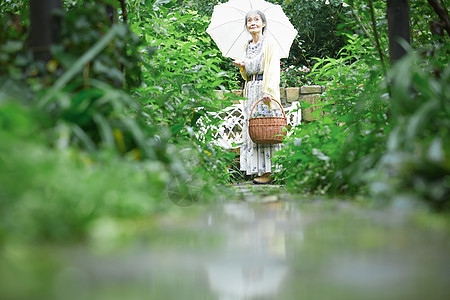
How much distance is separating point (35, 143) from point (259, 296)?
678mm

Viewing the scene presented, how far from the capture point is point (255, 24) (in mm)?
6027

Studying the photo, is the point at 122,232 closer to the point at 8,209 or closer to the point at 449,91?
the point at 8,209

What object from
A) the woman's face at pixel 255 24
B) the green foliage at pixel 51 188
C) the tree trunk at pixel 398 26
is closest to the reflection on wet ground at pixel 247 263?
the green foliage at pixel 51 188

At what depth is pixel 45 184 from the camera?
0.85 metres

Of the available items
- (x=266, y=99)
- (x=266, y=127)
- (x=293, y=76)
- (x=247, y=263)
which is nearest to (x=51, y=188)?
(x=247, y=263)

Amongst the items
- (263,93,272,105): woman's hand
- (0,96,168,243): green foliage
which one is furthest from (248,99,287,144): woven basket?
(0,96,168,243): green foliage

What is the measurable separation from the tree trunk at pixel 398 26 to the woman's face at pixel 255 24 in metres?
4.26

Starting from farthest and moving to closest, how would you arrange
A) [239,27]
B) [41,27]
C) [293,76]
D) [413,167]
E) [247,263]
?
[293,76] → [239,27] → [41,27] → [413,167] → [247,263]

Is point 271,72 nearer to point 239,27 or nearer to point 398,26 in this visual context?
point 239,27

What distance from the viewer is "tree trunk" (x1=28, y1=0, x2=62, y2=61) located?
1.41 m

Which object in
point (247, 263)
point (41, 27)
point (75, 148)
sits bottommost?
point (247, 263)

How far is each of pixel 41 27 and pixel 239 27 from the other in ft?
17.9

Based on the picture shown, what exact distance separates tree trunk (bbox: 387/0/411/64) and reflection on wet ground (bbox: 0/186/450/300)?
1.13 metres

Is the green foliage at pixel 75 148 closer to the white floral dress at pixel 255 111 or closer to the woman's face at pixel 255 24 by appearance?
the white floral dress at pixel 255 111
